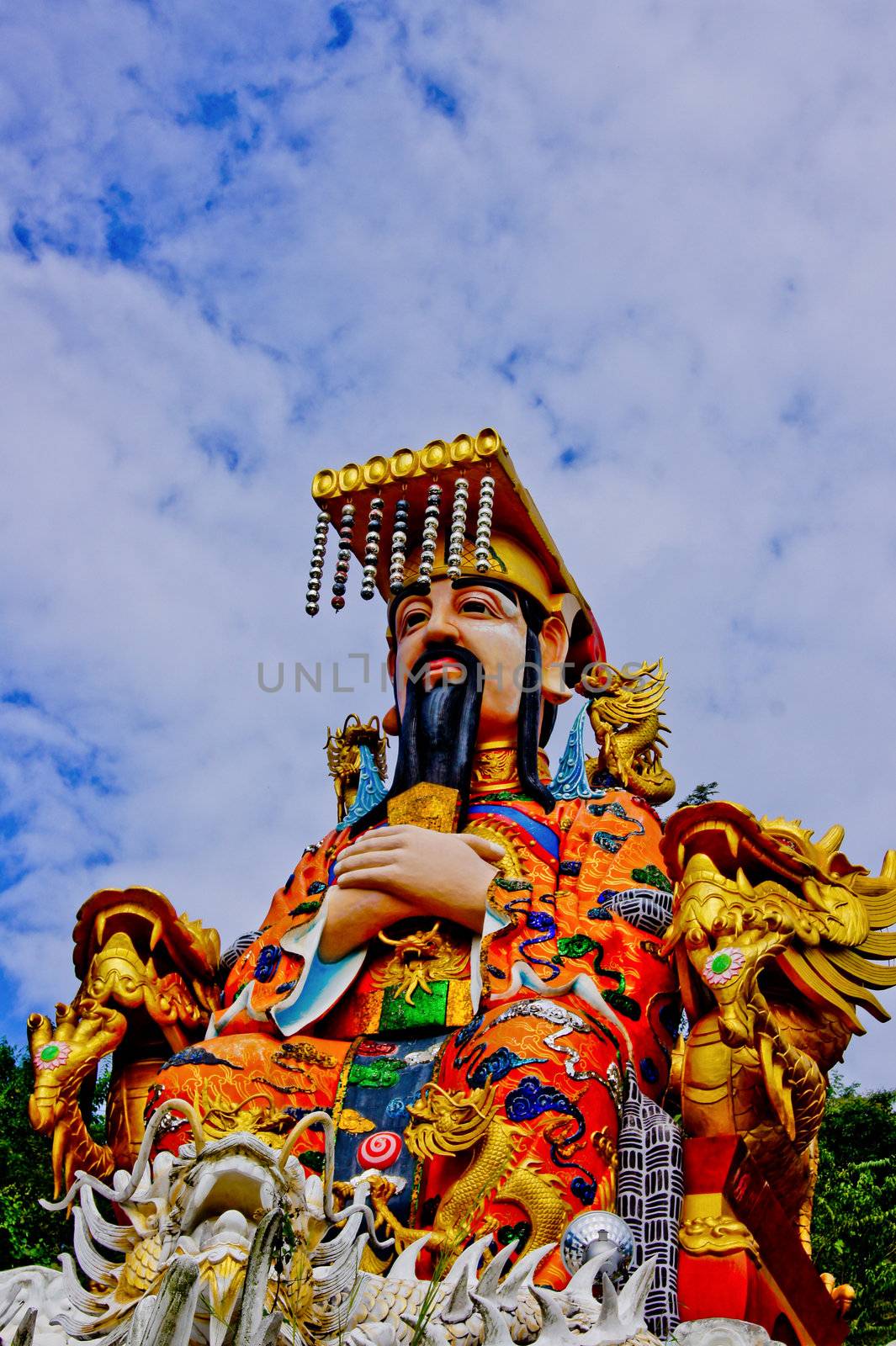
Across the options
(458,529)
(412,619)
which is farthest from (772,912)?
(412,619)

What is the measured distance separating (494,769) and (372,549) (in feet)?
3.77

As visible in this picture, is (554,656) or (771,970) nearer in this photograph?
(771,970)

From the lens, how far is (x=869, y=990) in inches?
236

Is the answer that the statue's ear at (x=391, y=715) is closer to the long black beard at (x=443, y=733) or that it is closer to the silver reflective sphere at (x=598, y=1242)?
the long black beard at (x=443, y=733)

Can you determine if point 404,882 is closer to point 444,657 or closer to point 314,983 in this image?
point 314,983

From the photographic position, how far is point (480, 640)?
24.6ft

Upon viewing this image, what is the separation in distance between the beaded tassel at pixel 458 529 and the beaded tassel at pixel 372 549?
34 cm

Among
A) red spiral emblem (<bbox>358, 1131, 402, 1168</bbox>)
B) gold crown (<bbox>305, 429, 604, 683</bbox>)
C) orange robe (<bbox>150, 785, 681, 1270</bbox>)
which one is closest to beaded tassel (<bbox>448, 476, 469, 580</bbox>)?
gold crown (<bbox>305, 429, 604, 683</bbox>)

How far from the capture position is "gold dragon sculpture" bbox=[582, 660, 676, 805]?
7.78 m

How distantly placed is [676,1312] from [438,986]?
1725 mm

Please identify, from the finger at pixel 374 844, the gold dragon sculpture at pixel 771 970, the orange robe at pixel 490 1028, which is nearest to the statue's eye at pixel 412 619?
the orange robe at pixel 490 1028

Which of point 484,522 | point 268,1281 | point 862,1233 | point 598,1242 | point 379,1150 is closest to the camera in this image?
point 268,1281

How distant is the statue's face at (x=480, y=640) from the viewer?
24.5ft

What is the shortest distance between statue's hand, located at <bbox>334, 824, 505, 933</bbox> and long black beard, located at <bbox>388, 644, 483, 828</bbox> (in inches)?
22.7
